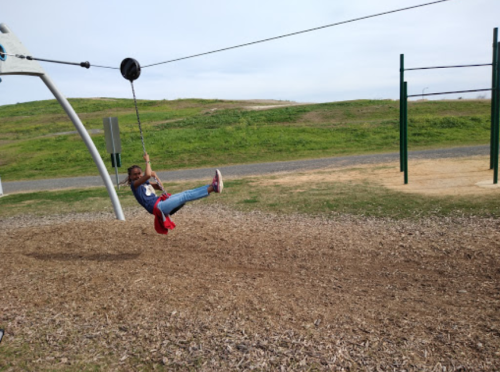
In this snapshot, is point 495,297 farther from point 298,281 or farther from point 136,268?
point 136,268

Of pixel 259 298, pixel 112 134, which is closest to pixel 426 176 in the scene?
pixel 112 134

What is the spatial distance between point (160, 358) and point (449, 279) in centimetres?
→ 385

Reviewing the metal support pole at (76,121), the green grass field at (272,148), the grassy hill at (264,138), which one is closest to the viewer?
the metal support pole at (76,121)

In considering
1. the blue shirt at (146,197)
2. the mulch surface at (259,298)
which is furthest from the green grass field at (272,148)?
the blue shirt at (146,197)

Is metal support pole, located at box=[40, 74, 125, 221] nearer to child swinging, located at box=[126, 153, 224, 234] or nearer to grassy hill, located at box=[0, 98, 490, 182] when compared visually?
child swinging, located at box=[126, 153, 224, 234]

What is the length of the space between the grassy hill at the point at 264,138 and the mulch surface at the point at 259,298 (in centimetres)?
1668

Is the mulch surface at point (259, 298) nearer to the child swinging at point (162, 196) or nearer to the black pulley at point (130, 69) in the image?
the child swinging at point (162, 196)

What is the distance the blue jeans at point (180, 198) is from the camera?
245 inches

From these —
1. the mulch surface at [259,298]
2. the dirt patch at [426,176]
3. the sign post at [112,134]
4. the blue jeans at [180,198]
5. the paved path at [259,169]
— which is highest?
the sign post at [112,134]

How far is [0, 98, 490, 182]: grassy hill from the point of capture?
85.1 ft

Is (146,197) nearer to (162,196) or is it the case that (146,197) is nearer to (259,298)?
(162,196)

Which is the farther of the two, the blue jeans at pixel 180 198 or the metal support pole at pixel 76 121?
the metal support pole at pixel 76 121

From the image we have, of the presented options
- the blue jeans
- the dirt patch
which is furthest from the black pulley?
the dirt patch

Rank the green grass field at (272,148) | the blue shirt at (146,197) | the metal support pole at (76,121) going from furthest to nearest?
the green grass field at (272,148)
the metal support pole at (76,121)
the blue shirt at (146,197)
